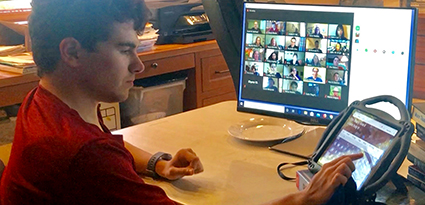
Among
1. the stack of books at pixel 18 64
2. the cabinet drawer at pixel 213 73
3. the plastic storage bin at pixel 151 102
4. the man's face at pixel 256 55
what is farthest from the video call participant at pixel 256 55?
the cabinet drawer at pixel 213 73

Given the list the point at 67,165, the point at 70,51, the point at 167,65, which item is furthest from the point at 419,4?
the point at 67,165

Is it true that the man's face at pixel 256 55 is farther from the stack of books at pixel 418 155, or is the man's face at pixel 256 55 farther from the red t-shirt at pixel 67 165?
the red t-shirt at pixel 67 165

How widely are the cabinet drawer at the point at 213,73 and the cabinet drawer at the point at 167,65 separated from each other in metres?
0.10

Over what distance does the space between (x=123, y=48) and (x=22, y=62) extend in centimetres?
129

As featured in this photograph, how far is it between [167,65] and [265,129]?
4.08ft

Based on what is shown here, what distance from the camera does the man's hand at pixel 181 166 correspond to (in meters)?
1.29

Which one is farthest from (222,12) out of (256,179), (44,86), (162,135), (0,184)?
(0,184)

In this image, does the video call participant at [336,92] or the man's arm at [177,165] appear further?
the video call participant at [336,92]

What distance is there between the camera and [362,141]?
1.16m

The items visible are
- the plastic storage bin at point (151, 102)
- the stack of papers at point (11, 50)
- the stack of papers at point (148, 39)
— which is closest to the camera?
the stack of papers at point (11, 50)

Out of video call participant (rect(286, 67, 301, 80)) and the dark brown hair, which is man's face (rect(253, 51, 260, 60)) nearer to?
video call participant (rect(286, 67, 301, 80))

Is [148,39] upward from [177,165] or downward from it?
upward

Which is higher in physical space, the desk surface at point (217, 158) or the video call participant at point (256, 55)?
the video call participant at point (256, 55)

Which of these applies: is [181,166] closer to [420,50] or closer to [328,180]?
[328,180]
